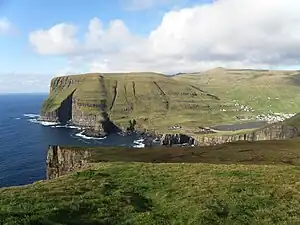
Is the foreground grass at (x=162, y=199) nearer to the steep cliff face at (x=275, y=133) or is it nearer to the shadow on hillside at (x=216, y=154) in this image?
the shadow on hillside at (x=216, y=154)

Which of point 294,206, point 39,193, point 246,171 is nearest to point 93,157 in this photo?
point 246,171

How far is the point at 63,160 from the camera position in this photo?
72.2 meters

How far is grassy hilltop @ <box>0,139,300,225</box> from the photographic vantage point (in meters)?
21.6

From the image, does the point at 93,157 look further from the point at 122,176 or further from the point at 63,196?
the point at 63,196

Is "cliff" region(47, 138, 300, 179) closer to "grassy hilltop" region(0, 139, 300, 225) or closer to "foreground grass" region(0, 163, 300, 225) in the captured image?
"grassy hilltop" region(0, 139, 300, 225)

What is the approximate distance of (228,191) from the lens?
2822cm

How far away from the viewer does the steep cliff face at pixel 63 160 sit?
6859 cm

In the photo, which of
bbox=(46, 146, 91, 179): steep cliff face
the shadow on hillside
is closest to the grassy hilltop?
the shadow on hillside

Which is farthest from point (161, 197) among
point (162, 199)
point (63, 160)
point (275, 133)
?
point (275, 133)

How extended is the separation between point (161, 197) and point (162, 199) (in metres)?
0.60

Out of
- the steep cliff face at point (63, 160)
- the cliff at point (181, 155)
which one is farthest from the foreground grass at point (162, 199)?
the steep cliff face at point (63, 160)

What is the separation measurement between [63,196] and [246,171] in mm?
18983

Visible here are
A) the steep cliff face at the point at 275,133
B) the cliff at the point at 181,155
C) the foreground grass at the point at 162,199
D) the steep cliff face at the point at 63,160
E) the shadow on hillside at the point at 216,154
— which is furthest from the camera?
the steep cliff face at the point at 275,133

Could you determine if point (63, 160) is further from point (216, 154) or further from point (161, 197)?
point (161, 197)
